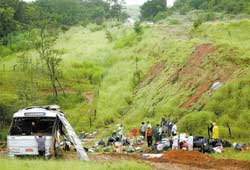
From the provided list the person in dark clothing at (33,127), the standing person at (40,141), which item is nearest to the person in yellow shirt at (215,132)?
the person in dark clothing at (33,127)

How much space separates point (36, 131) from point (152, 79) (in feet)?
76.2

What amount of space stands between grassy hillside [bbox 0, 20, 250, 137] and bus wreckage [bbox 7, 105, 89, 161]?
9865mm

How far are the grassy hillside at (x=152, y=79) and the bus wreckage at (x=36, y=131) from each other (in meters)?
9.86

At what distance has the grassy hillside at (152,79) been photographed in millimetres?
29984

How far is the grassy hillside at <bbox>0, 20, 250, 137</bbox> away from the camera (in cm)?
2998

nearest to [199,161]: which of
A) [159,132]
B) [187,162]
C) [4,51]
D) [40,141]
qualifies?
[187,162]

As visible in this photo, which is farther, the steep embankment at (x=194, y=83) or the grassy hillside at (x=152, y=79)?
the grassy hillside at (x=152, y=79)

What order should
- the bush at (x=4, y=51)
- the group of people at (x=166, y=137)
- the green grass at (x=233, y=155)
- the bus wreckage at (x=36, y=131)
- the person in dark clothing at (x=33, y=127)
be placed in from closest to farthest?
the bus wreckage at (x=36, y=131) < the person in dark clothing at (x=33, y=127) < the green grass at (x=233, y=155) < the group of people at (x=166, y=137) < the bush at (x=4, y=51)

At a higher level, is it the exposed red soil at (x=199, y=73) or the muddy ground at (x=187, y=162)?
the exposed red soil at (x=199, y=73)

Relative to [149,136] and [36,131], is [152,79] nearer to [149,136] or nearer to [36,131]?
[149,136]

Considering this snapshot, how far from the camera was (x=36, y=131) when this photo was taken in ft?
68.2

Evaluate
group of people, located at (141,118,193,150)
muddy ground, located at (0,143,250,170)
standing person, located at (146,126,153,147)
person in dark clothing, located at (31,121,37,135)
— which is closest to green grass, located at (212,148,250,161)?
muddy ground, located at (0,143,250,170)

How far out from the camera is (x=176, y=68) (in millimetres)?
40781

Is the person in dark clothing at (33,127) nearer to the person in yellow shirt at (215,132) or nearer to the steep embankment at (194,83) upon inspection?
the person in yellow shirt at (215,132)
